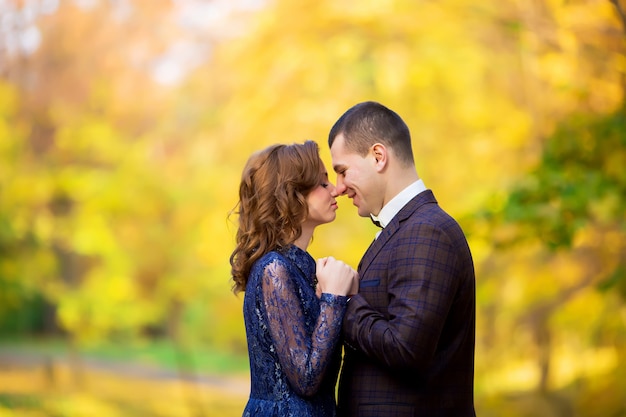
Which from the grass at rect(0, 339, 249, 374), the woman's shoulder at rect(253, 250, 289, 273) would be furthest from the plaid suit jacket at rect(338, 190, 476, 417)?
the grass at rect(0, 339, 249, 374)

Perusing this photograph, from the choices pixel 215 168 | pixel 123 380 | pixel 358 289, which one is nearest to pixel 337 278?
pixel 358 289

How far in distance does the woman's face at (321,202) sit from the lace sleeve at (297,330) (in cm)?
22

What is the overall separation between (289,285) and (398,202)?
0.38m

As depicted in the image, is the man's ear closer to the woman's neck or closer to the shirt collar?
the shirt collar

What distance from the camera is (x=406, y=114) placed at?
1040 cm

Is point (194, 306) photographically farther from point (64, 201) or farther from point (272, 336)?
point (272, 336)

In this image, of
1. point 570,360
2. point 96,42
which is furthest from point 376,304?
point 96,42

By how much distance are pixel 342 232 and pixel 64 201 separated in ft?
15.0

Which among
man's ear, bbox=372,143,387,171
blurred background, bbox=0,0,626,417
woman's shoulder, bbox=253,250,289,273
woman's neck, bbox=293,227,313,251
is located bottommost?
woman's shoulder, bbox=253,250,289,273

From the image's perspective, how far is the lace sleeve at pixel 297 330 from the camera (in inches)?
85.4

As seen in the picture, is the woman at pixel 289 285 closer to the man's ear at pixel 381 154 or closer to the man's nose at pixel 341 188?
the man's nose at pixel 341 188

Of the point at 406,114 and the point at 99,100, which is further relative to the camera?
the point at 99,100

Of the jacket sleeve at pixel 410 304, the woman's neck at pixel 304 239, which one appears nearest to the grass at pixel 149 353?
the woman's neck at pixel 304 239

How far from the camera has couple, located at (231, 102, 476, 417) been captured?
6.77 ft
